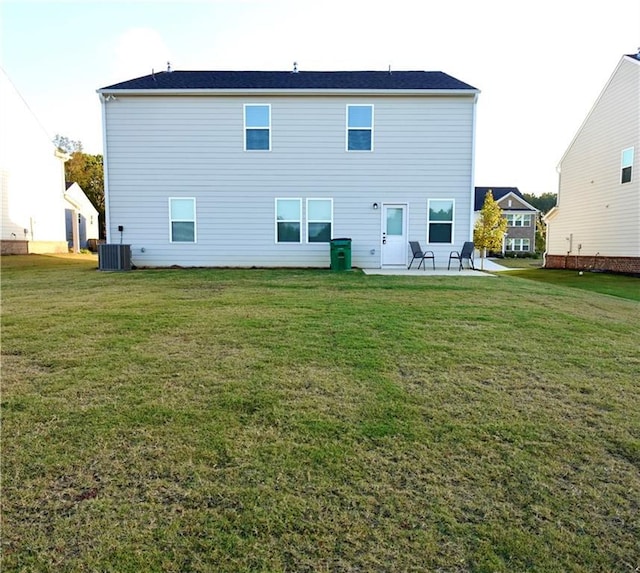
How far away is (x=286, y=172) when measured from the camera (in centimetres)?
1304

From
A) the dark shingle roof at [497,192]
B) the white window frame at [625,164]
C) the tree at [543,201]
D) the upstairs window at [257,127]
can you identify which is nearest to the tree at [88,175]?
the upstairs window at [257,127]

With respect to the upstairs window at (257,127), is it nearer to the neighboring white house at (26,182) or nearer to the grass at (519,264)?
the neighboring white house at (26,182)

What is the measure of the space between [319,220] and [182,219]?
172 inches

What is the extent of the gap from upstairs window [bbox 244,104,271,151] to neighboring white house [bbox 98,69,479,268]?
0.10 feet

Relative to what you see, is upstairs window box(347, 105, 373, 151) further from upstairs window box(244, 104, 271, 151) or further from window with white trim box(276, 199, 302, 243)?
window with white trim box(276, 199, 302, 243)

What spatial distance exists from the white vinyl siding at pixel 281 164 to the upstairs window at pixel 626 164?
7.39 metres

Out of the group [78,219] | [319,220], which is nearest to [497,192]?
[319,220]

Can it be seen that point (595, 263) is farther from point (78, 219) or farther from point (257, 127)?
point (78, 219)

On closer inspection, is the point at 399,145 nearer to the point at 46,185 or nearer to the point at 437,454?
the point at 437,454

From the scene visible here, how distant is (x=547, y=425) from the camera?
2.87 metres

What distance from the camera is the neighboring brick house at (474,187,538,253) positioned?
4447cm

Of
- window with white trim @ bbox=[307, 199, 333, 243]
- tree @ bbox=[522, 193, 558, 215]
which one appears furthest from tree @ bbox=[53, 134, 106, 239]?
tree @ bbox=[522, 193, 558, 215]

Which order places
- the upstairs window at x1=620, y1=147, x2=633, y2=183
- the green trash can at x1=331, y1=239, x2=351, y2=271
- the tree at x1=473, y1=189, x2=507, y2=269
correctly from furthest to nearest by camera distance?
the tree at x1=473, y1=189, x2=507, y2=269
the upstairs window at x1=620, y1=147, x2=633, y2=183
the green trash can at x1=331, y1=239, x2=351, y2=271

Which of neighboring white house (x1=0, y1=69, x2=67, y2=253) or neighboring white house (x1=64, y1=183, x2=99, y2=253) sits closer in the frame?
neighboring white house (x1=0, y1=69, x2=67, y2=253)
